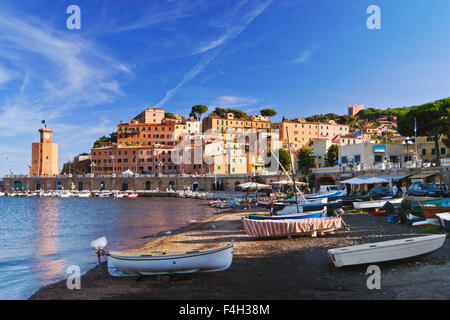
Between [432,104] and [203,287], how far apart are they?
201 feet

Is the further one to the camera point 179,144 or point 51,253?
point 179,144

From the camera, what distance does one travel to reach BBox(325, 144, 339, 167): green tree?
76.4 m

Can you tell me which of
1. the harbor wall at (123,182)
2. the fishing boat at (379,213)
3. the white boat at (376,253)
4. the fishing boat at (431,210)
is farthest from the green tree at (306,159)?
the white boat at (376,253)

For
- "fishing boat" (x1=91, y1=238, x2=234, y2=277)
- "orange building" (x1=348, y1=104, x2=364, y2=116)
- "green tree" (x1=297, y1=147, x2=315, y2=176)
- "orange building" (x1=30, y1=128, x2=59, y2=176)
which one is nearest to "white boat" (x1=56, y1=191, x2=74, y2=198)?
"orange building" (x1=30, y1=128, x2=59, y2=176)

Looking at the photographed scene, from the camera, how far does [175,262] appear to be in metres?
11.2

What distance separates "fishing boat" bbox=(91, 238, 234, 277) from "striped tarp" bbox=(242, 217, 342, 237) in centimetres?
593

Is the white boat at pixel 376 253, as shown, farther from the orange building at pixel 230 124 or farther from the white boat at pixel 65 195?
the orange building at pixel 230 124

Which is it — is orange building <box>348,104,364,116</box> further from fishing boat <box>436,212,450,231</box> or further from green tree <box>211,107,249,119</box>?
fishing boat <box>436,212,450,231</box>

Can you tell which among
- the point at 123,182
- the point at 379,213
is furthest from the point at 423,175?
the point at 123,182

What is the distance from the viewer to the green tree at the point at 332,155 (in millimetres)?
76375

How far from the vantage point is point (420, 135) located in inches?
2371

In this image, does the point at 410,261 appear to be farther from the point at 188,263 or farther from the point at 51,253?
the point at 51,253
